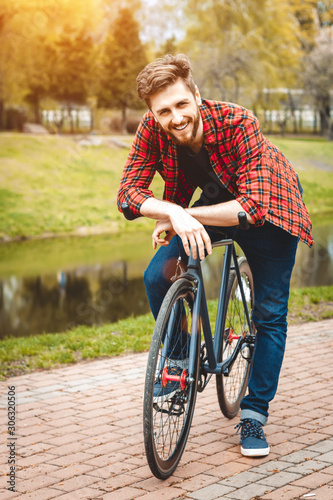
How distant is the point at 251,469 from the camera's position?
2.92 m

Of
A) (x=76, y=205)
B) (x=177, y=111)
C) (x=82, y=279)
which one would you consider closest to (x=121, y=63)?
(x=76, y=205)

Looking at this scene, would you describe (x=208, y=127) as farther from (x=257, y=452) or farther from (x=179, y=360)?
(x=257, y=452)

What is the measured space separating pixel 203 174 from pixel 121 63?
28380mm

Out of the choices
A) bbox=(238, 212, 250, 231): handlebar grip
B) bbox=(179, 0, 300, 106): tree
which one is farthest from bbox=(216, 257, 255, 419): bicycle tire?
bbox=(179, 0, 300, 106): tree

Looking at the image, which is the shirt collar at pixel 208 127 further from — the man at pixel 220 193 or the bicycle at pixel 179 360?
the bicycle at pixel 179 360

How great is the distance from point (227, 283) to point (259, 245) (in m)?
0.38

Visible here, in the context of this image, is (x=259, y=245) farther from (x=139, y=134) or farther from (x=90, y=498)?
(x=90, y=498)

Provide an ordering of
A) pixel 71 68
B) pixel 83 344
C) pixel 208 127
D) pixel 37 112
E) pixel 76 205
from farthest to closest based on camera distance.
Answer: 1. pixel 71 68
2. pixel 37 112
3. pixel 76 205
4. pixel 83 344
5. pixel 208 127

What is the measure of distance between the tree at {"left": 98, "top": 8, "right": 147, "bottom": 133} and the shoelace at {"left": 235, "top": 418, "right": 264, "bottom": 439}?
2745 cm

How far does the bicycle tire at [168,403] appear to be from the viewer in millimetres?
2619

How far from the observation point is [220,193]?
10.2ft

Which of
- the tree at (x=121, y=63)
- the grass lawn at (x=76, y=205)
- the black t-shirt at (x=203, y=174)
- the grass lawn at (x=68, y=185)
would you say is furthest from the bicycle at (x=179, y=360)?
the tree at (x=121, y=63)

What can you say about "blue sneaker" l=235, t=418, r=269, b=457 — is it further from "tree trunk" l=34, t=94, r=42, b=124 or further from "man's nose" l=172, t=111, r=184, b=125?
"tree trunk" l=34, t=94, r=42, b=124

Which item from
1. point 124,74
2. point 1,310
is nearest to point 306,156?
point 124,74
